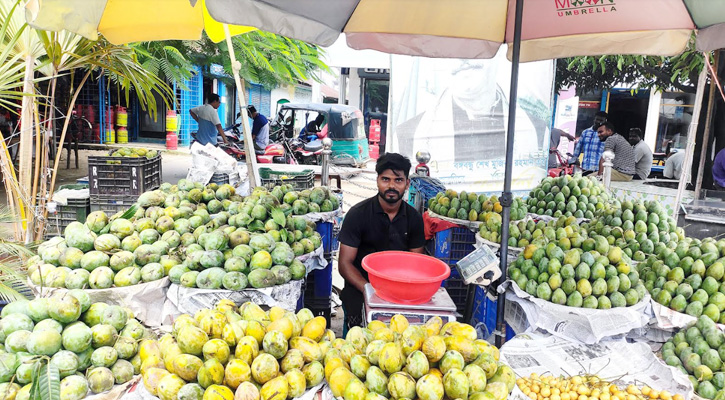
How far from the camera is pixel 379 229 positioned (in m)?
3.62

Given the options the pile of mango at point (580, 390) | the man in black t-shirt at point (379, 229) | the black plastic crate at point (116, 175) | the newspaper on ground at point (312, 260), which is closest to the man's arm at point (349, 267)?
the man in black t-shirt at point (379, 229)

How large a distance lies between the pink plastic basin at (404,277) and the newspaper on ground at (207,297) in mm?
567

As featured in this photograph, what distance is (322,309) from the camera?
4.12 metres

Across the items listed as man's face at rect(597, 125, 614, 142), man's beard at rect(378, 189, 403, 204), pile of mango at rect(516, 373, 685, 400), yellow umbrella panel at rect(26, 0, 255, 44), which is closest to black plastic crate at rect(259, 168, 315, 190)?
yellow umbrella panel at rect(26, 0, 255, 44)

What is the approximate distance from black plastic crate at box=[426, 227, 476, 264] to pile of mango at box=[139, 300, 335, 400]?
97.2 inches

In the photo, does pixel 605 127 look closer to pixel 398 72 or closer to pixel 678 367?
pixel 398 72

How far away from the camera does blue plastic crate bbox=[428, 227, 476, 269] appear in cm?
423

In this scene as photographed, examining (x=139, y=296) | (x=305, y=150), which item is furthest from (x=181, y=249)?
(x=305, y=150)

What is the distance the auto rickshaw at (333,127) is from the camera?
14.1m

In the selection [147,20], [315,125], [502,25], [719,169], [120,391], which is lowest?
[120,391]

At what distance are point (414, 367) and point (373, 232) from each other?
200 cm

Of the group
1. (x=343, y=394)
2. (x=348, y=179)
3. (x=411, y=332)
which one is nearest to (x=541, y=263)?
(x=411, y=332)

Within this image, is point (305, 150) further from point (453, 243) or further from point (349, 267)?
point (349, 267)

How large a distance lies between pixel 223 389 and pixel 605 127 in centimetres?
871
